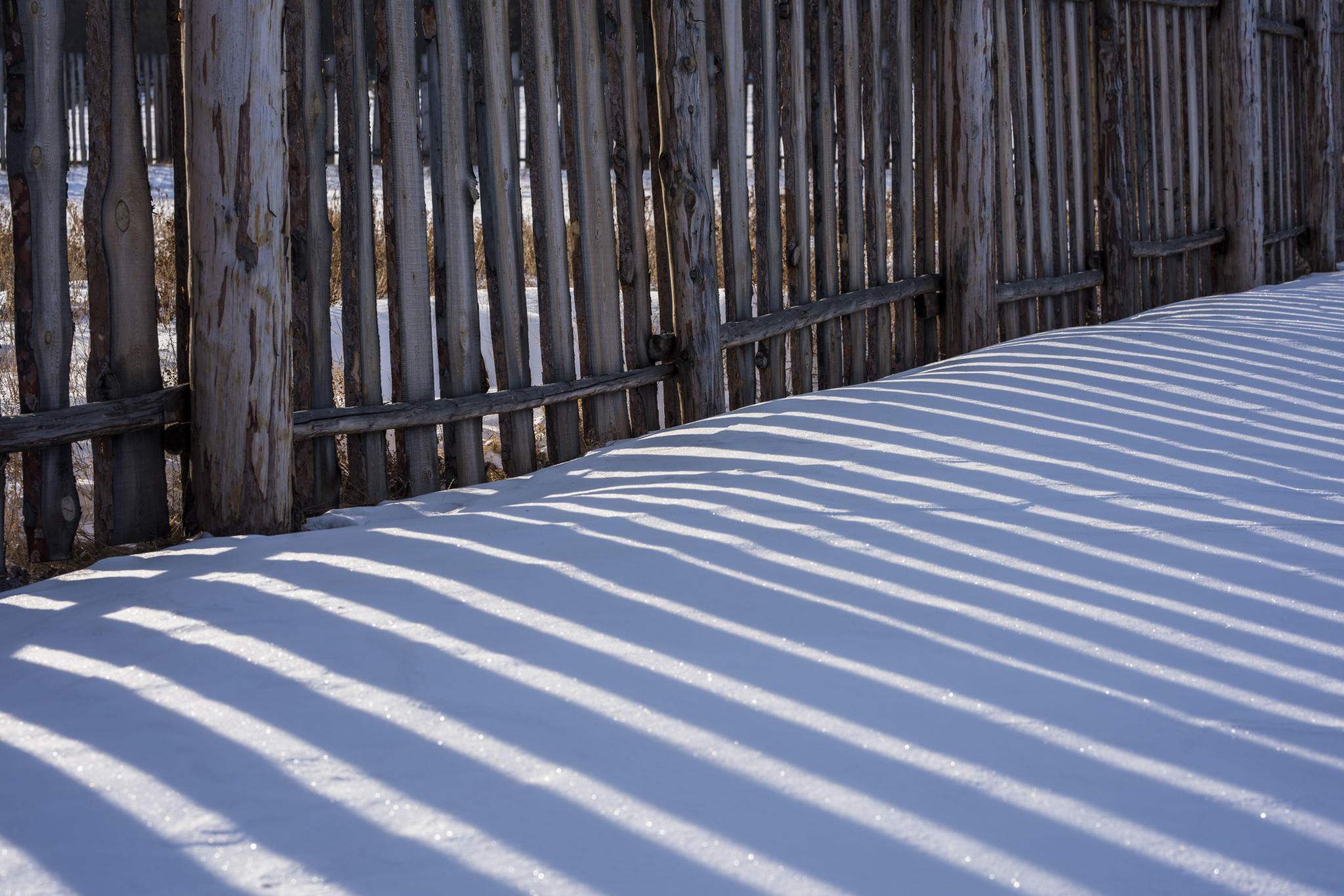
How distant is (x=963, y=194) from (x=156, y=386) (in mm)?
3819

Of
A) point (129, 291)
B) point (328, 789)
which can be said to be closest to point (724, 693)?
point (328, 789)

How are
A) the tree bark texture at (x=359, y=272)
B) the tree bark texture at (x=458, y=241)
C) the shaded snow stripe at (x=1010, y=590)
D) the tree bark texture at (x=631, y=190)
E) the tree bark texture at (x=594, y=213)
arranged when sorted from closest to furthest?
the shaded snow stripe at (x=1010, y=590), the tree bark texture at (x=359, y=272), the tree bark texture at (x=458, y=241), the tree bark texture at (x=594, y=213), the tree bark texture at (x=631, y=190)

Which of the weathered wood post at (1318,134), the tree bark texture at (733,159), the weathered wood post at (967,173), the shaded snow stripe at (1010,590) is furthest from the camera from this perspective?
the weathered wood post at (1318,134)

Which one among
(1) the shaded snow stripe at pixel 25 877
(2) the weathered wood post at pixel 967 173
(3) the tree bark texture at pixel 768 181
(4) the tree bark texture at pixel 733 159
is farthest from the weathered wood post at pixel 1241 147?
(1) the shaded snow stripe at pixel 25 877

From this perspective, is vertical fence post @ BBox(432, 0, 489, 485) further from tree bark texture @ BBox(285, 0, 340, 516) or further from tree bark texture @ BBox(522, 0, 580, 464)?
tree bark texture @ BBox(285, 0, 340, 516)

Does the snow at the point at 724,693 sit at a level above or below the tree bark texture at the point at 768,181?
below

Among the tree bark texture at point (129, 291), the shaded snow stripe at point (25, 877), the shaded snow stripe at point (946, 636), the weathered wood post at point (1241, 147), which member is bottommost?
the shaded snow stripe at point (25, 877)

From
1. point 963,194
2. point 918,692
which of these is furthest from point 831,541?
point 963,194

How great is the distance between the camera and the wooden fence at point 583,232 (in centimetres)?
253

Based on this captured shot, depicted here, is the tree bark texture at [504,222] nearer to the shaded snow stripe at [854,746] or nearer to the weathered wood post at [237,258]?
the weathered wood post at [237,258]

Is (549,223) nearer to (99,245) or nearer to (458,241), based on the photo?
(458,241)

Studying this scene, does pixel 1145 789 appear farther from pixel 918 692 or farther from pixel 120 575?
pixel 120 575

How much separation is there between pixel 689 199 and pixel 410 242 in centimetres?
112

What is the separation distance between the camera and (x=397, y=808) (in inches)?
50.9
